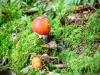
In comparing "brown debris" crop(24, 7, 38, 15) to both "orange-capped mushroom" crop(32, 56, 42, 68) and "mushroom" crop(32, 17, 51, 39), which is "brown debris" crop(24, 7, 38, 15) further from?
"orange-capped mushroom" crop(32, 56, 42, 68)

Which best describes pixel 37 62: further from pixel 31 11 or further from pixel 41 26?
pixel 31 11

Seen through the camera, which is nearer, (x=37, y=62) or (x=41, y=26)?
(x=37, y=62)

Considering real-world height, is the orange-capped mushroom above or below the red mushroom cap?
below

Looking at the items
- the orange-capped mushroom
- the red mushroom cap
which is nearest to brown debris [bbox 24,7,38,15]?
the red mushroom cap

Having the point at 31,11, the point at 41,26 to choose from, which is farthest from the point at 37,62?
the point at 31,11

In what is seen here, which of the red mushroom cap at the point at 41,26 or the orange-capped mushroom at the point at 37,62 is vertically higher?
the red mushroom cap at the point at 41,26

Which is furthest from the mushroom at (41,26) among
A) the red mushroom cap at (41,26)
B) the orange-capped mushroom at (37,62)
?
the orange-capped mushroom at (37,62)

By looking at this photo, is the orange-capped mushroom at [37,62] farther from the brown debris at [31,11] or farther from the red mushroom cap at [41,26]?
the brown debris at [31,11]

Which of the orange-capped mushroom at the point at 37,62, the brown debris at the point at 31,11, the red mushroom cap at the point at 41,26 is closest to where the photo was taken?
the orange-capped mushroom at the point at 37,62

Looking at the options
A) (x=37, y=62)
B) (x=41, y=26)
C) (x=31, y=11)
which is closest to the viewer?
(x=37, y=62)

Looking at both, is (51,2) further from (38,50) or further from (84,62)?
(84,62)

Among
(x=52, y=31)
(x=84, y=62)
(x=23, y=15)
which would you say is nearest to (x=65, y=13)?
(x=52, y=31)
